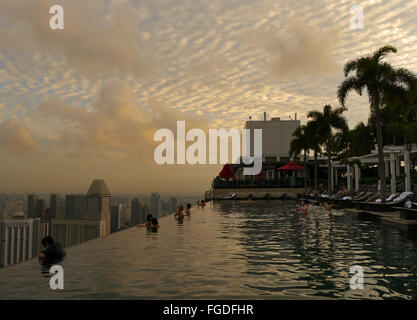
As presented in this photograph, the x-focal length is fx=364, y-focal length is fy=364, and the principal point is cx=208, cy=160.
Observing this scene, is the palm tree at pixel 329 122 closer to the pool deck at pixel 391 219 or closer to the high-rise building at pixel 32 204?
the pool deck at pixel 391 219

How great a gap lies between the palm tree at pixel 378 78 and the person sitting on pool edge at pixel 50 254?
723 inches

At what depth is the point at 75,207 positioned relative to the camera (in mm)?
46812

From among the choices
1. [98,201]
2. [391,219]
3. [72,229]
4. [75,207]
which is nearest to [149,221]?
[391,219]

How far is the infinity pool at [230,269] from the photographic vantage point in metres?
5.96

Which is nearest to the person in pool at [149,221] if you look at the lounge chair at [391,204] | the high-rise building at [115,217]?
the lounge chair at [391,204]

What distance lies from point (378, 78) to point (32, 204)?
148 feet

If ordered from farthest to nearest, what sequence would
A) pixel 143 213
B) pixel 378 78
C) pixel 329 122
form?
pixel 329 122
pixel 143 213
pixel 378 78

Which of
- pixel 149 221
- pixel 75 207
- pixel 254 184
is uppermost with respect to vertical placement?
pixel 254 184

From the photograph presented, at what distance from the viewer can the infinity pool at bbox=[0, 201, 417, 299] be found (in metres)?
5.96

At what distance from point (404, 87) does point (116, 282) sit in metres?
21.6

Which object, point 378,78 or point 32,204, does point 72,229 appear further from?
point 378,78

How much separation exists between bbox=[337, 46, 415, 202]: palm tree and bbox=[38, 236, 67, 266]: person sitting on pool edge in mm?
18374

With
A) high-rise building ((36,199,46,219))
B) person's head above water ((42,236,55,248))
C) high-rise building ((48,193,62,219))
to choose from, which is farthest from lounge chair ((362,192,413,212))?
high-rise building ((48,193,62,219))

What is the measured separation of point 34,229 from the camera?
34.4 meters
